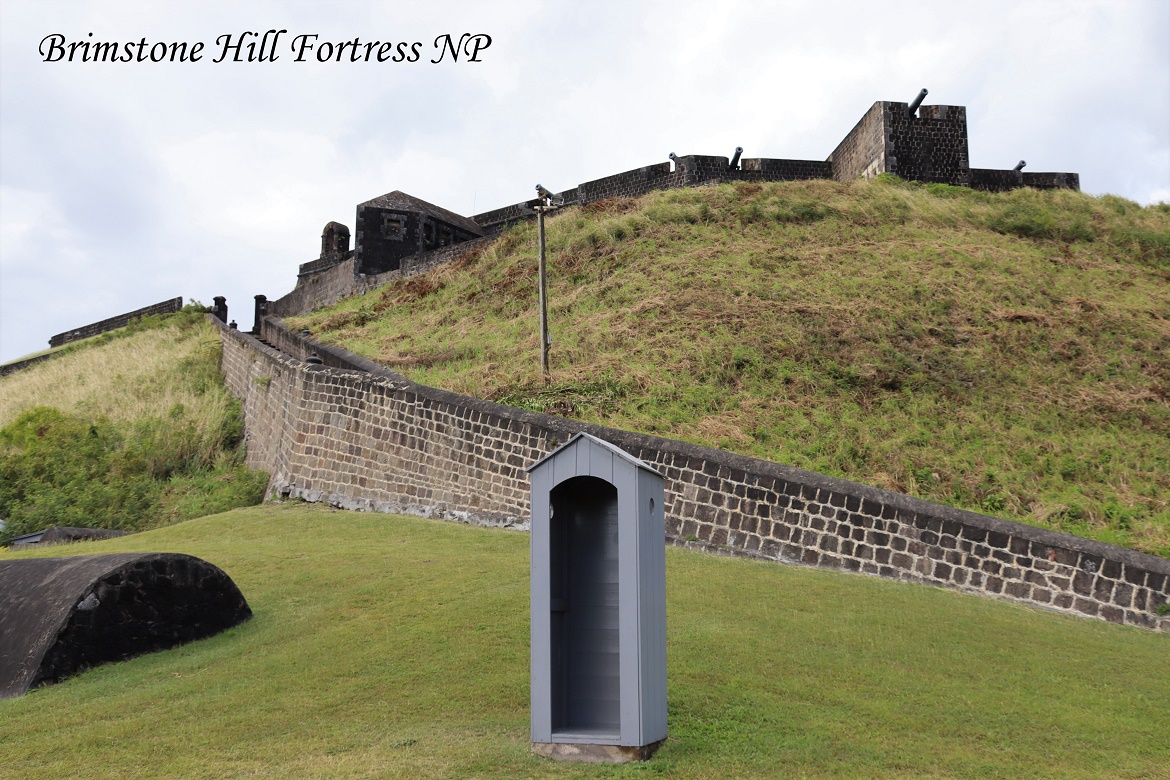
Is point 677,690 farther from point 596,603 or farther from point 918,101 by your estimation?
point 918,101

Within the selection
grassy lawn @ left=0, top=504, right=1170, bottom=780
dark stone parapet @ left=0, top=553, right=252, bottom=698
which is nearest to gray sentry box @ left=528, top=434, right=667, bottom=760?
grassy lawn @ left=0, top=504, right=1170, bottom=780

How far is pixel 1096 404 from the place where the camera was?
589 inches

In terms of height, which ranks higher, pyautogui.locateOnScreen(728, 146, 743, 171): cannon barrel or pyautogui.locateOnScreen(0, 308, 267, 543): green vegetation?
pyautogui.locateOnScreen(728, 146, 743, 171): cannon barrel

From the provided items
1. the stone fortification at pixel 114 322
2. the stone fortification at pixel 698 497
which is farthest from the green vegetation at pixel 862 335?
the stone fortification at pixel 114 322

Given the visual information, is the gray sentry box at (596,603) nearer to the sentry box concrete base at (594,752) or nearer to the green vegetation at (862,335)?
the sentry box concrete base at (594,752)

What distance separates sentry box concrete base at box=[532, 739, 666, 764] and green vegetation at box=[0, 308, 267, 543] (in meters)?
12.5

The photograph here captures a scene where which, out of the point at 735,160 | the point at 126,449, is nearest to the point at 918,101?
the point at 735,160

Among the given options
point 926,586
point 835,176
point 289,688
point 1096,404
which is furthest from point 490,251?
point 289,688

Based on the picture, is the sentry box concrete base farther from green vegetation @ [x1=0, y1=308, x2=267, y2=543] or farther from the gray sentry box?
green vegetation @ [x1=0, y1=308, x2=267, y2=543]

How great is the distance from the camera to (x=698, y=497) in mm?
10742

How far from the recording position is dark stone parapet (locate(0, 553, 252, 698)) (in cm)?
646

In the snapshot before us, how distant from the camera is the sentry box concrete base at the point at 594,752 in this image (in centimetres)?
476

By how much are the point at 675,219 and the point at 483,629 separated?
20492 millimetres

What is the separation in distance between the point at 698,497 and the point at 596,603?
5690 millimetres
